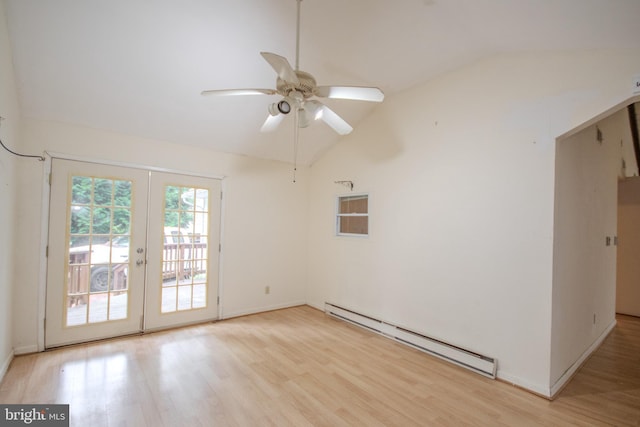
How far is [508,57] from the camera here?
105 inches

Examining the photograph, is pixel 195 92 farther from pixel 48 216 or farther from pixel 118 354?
pixel 118 354

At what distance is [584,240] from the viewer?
2951mm

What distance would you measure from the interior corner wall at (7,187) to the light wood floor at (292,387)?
1.27 ft

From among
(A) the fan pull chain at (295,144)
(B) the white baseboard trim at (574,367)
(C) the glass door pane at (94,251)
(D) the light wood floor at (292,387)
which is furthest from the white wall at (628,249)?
(C) the glass door pane at (94,251)

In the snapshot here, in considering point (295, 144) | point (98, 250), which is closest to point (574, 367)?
point (295, 144)

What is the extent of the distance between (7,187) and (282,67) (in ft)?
9.08

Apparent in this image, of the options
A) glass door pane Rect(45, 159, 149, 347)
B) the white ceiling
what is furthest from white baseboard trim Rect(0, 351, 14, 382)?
the white ceiling

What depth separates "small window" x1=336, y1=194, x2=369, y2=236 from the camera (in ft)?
13.5

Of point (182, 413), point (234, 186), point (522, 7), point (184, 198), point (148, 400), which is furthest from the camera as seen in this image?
point (234, 186)

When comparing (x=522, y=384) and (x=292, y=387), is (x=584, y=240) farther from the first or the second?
(x=292, y=387)

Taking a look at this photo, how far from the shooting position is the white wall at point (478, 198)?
7.83 ft

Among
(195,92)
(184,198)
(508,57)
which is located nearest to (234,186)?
(184,198)

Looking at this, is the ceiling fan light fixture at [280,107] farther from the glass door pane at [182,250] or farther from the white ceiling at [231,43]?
the glass door pane at [182,250]

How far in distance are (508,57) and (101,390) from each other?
468 centimetres
